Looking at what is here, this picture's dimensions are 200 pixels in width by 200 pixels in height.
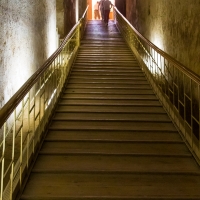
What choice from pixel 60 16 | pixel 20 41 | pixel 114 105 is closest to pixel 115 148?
pixel 114 105

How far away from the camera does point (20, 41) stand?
201 inches

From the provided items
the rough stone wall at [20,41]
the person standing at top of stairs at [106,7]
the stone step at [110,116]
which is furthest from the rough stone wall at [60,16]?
the stone step at [110,116]

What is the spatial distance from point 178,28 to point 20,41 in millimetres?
A: 3070

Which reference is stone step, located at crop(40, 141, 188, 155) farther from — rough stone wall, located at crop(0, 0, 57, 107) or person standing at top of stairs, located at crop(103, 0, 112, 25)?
person standing at top of stairs, located at crop(103, 0, 112, 25)

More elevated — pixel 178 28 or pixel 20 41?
pixel 178 28

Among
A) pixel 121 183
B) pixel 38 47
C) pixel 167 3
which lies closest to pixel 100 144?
pixel 121 183

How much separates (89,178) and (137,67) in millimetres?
4752

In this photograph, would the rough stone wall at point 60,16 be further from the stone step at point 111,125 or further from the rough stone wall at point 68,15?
the stone step at point 111,125

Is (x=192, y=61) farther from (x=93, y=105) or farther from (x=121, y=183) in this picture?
(x=121, y=183)

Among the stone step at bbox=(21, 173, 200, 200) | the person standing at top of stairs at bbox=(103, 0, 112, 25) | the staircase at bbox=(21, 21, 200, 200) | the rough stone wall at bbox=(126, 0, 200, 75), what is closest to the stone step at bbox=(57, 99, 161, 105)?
the staircase at bbox=(21, 21, 200, 200)

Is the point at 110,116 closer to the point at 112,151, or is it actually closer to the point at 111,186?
the point at 112,151

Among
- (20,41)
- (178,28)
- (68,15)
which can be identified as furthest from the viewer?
(68,15)

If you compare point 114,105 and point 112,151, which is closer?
point 112,151

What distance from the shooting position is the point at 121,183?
9.35ft
